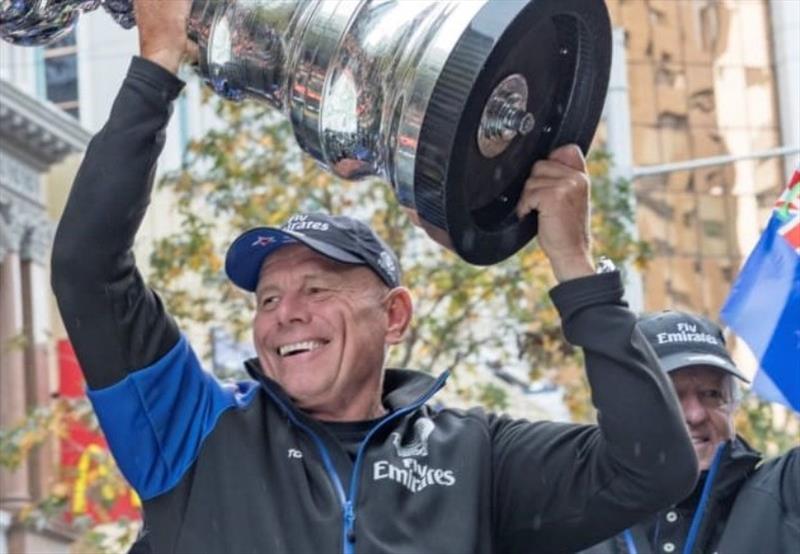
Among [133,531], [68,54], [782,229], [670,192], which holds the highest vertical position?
[68,54]

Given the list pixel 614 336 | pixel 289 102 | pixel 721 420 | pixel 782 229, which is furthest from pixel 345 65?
pixel 782 229

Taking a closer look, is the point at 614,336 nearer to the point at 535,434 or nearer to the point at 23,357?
the point at 535,434

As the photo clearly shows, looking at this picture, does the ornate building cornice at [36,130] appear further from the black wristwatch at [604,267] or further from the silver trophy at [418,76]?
the silver trophy at [418,76]

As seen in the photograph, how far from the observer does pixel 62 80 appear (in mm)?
37281

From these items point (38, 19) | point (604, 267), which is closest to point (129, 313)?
point (38, 19)

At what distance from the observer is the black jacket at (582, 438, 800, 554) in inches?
264

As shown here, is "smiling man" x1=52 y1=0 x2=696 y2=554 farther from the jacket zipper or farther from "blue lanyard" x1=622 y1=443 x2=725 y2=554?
"blue lanyard" x1=622 y1=443 x2=725 y2=554

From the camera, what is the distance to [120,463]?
18.1ft

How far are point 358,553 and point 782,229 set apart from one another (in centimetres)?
277

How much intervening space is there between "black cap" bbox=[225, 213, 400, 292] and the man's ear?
0.03m

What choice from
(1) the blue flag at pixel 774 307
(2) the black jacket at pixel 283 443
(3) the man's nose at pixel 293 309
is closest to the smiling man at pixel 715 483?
(1) the blue flag at pixel 774 307

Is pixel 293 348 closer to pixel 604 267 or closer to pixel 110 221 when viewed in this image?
pixel 110 221

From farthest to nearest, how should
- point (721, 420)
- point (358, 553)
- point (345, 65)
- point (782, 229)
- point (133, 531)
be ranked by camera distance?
point (133, 531), point (782, 229), point (721, 420), point (358, 553), point (345, 65)

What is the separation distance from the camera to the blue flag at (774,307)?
754cm
